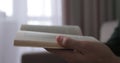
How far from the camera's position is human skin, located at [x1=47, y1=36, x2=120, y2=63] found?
2.02 feet

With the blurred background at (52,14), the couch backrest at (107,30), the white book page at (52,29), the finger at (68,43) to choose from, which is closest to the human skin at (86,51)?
the finger at (68,43)

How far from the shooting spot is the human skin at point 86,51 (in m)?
0.62

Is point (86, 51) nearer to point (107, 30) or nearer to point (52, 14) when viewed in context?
point (107, 30)

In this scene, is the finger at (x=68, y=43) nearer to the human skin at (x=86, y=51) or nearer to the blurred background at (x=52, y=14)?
the human skin at (x=86, y=51)

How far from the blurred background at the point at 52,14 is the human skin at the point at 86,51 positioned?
4.75ft

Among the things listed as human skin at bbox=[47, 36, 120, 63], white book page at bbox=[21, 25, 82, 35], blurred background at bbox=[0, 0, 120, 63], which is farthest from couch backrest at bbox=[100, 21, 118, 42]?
human skin at bbox=[47, 36, 120, 63]

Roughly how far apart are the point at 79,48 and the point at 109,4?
1735 mm

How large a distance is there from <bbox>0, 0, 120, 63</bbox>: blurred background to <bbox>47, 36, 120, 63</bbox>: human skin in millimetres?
1446

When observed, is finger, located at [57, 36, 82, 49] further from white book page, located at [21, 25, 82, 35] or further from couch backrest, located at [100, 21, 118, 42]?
couch backrest, located at [100, 21, 118, 42]

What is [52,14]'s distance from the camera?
2.19 meters

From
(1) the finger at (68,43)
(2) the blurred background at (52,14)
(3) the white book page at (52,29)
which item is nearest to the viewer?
(1) the finger at (68,43)

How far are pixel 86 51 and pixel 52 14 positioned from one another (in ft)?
5.19

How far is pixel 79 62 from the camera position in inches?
26.2

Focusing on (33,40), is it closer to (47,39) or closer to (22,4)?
(47,39)
